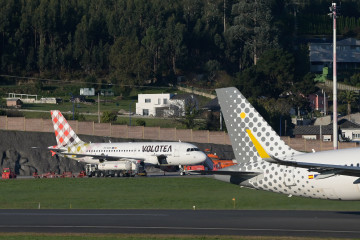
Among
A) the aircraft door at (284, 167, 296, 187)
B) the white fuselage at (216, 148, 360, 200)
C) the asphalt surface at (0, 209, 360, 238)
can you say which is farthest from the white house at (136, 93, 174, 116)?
the aircraft door at (284, 167, 296, 187)

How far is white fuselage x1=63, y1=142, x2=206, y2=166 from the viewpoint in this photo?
311ft

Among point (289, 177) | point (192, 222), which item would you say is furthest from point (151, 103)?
point (192, 222)

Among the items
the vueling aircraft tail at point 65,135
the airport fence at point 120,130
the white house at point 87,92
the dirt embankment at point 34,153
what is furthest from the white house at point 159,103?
the vueling aircraft tail at point 65,135

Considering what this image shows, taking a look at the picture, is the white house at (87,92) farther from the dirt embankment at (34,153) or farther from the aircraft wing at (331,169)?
the aircraft wing at (331,169)

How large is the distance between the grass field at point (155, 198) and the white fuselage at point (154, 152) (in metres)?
24.1

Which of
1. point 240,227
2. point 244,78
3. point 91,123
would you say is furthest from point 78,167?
point 240,227

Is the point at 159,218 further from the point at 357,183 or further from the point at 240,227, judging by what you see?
the point at 357,183

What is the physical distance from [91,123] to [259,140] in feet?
265

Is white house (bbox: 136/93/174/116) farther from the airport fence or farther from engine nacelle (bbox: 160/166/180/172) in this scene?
A: engine nacelle (bbox: 160/166/180/172)

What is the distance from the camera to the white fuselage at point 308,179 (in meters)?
39.7

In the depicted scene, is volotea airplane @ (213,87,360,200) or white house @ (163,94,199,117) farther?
white house @ (163,94,199,117)

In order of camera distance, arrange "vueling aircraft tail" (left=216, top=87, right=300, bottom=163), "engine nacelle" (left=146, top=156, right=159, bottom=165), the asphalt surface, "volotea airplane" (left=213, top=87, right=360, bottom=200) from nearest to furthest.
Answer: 1. the asphalt surface
2. "volotea airplane" (left=213, top=87, right=360, bottom=200)
3. "vueling aircraft tail" (left=216, top=87, right=300, bottom=163)
4. "engine nacelle" (left=146, top=156, right=159, bottom=165)

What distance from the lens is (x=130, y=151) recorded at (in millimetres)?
98062

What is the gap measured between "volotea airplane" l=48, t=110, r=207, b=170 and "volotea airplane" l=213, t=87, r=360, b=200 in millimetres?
52987
